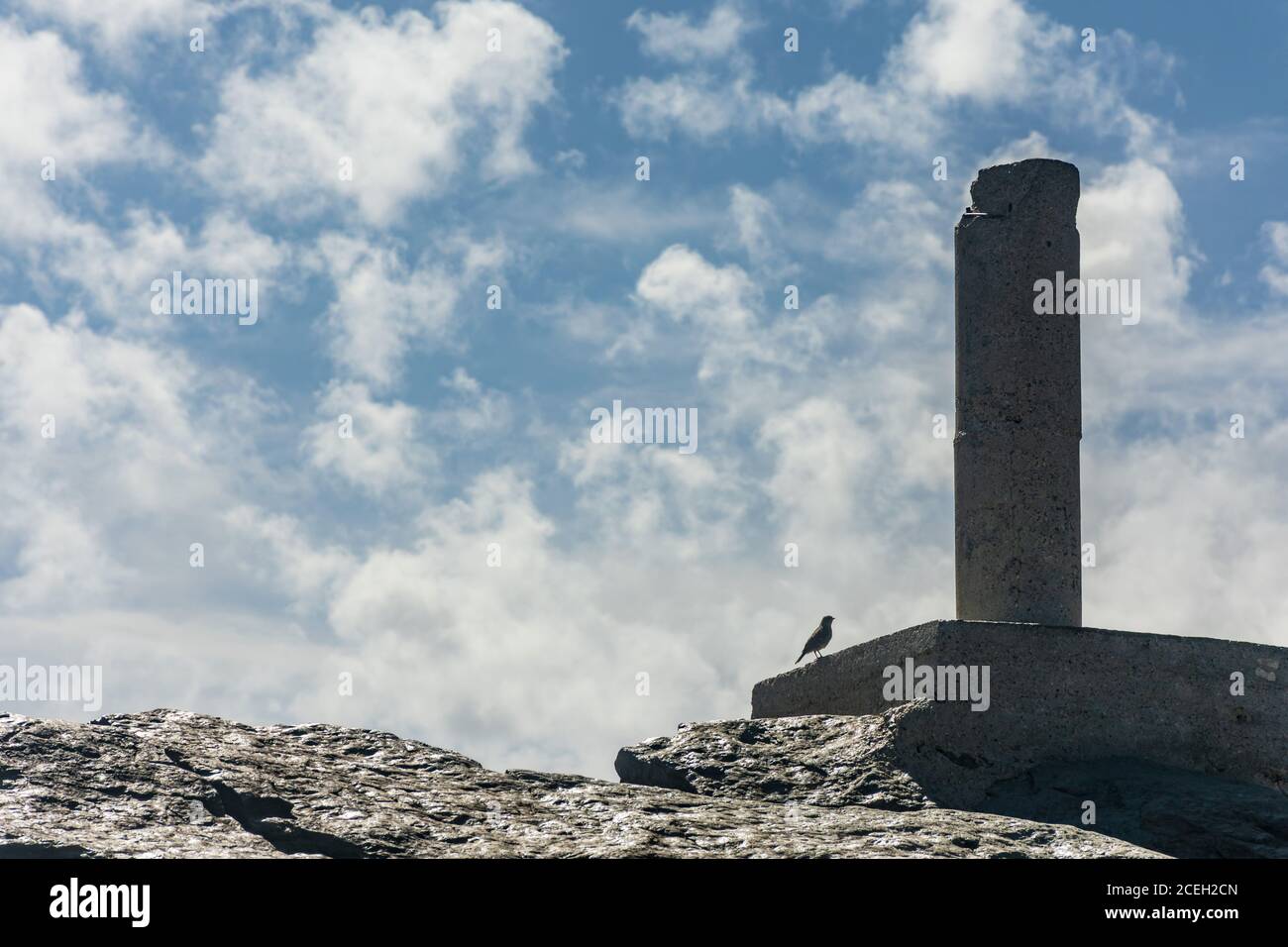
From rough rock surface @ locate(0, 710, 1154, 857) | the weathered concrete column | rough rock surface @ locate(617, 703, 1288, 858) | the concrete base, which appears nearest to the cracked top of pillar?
the weathered concrete column

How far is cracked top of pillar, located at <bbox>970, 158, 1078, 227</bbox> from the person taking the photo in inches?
616

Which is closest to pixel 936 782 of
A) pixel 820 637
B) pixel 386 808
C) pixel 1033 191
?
pixel 820 637

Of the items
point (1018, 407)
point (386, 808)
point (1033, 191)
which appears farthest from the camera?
point (1033, 191)

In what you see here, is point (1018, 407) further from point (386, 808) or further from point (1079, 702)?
point (386, 808)

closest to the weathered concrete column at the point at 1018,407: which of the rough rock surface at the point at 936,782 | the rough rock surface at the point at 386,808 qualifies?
the rough rock surface at the point at 936,782

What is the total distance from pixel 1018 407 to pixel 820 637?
9.50 feet

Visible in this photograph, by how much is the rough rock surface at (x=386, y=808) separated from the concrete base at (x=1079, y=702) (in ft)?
2.43

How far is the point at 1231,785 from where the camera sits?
13.7 meters

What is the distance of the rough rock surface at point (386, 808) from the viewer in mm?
11273

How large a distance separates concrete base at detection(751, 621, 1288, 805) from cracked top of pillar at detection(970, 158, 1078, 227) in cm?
414

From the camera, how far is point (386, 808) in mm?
11977

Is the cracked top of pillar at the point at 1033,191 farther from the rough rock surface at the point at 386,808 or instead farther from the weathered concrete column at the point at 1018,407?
the rough rock surface at the point at 386,808
